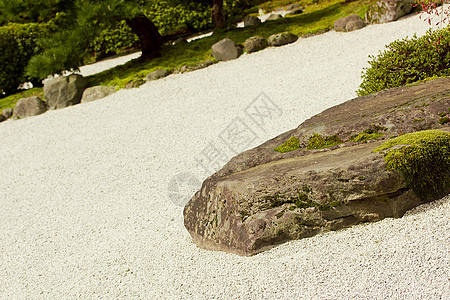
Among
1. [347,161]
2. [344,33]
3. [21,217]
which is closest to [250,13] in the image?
[344,33]

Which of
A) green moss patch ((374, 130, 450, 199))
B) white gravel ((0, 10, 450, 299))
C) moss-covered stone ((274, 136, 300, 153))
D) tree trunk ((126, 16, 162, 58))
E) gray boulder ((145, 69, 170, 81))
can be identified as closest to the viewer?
white gravel ((0, 10, 450, 299))

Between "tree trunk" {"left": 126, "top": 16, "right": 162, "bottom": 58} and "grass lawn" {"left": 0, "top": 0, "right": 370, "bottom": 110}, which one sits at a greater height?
"tree trunk" {"left": 126, "top": 16, "right": 162, "bottom": 58}

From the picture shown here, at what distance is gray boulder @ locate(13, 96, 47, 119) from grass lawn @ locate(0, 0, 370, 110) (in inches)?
29.8

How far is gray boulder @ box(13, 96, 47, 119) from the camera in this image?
10688 millimetres

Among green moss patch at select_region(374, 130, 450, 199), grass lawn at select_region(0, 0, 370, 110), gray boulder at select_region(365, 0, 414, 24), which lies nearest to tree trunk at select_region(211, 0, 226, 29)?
grass lawn at select_region(0, 0, 370, 110)

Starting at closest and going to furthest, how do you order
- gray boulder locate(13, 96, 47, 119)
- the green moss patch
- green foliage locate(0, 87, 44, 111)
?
the green moss patch
gray boulder locate(13, 96, 47, 119)
green foliage locate(0, 87, 44, 111)

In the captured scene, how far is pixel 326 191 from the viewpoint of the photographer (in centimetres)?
336

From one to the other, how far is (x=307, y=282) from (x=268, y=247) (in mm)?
503

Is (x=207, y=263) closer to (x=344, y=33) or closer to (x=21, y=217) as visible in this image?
(x=21, y=217)

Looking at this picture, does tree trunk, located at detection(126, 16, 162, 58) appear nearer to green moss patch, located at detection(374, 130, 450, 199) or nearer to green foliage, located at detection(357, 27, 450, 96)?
green foliage, located at detection(357, 27, 450, 96)

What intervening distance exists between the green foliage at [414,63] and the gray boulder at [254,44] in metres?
5.46

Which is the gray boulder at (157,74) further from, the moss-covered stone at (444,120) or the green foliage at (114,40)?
the moss-covered stone at (444,120)

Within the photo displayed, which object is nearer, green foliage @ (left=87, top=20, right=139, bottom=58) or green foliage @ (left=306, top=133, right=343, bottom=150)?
green foliage @ (left=306, top=133, right=343, bottom=150)

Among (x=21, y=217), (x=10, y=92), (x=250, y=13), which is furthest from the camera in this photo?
(x=250, y=13)
